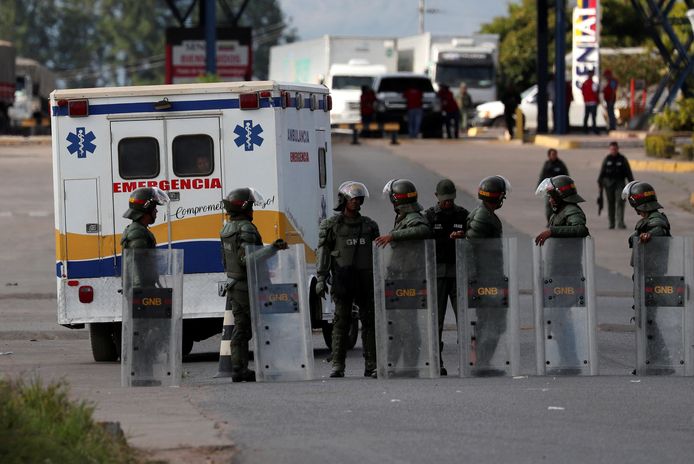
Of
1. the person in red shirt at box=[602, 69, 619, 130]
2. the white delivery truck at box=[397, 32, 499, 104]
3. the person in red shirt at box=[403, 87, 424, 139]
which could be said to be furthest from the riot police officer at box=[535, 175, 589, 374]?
the white delivery truck at box=[397, 32, 499, 104]

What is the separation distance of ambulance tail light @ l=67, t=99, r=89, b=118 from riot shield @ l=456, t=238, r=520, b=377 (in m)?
4.53

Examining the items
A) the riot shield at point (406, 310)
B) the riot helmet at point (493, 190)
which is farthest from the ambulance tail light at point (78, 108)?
the riot helmet at point (493, 190)

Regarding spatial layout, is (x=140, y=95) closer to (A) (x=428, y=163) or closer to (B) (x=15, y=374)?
(B) (x=15, y=374)

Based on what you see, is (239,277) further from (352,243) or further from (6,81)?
(6,81)

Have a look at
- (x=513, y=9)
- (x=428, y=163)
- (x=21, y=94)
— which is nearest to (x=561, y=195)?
(x=428, y=163)

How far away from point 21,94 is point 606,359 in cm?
5988

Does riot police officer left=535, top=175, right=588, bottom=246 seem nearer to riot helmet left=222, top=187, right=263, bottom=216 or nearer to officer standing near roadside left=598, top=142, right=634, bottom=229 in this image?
riot helmet left=222, top=187, right=263, bottom=216

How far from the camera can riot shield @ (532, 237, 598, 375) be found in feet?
45.1

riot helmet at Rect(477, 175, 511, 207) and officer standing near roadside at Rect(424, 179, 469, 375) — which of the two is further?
officer standing near roadside at Rect(424, 179, 469, 375)

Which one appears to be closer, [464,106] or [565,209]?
[565,209]

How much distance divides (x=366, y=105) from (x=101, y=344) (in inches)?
1293

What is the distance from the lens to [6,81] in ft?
220

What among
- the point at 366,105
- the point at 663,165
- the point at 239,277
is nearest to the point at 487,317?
the point at 239,277

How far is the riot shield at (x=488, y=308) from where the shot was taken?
44.7ft
